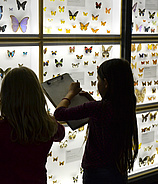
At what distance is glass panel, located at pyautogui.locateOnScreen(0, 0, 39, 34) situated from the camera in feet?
8.23

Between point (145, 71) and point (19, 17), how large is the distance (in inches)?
61.4

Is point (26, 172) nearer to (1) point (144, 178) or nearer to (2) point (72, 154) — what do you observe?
(2) point (72, 154)

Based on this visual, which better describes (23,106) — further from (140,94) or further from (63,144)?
(140,94)

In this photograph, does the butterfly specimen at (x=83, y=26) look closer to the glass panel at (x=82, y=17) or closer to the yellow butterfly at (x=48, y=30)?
the glass panel at (x=82, y=17)

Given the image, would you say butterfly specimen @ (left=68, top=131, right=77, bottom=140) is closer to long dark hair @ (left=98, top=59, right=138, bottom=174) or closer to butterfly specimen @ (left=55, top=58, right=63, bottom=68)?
butterfly specimen @ (left=55, top=58, right=63, bottom=68)

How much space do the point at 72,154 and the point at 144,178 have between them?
965 millimetres

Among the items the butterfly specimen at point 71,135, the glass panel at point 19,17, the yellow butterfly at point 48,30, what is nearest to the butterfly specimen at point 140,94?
the butterfly specimen at point 71,135

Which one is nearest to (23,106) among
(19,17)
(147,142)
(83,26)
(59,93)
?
(59,93)

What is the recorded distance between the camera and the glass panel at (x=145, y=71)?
3.40m

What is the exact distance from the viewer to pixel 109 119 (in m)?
1.97

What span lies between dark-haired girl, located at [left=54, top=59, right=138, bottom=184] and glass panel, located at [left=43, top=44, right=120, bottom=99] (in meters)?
0.76

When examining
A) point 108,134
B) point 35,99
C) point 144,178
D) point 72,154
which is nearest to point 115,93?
point 108,134

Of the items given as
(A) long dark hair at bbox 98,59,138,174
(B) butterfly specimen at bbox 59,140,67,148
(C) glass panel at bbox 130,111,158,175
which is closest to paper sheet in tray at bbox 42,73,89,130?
(A) long dark hair at bbox 98,59,138,174

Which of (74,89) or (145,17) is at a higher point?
(145,17)
